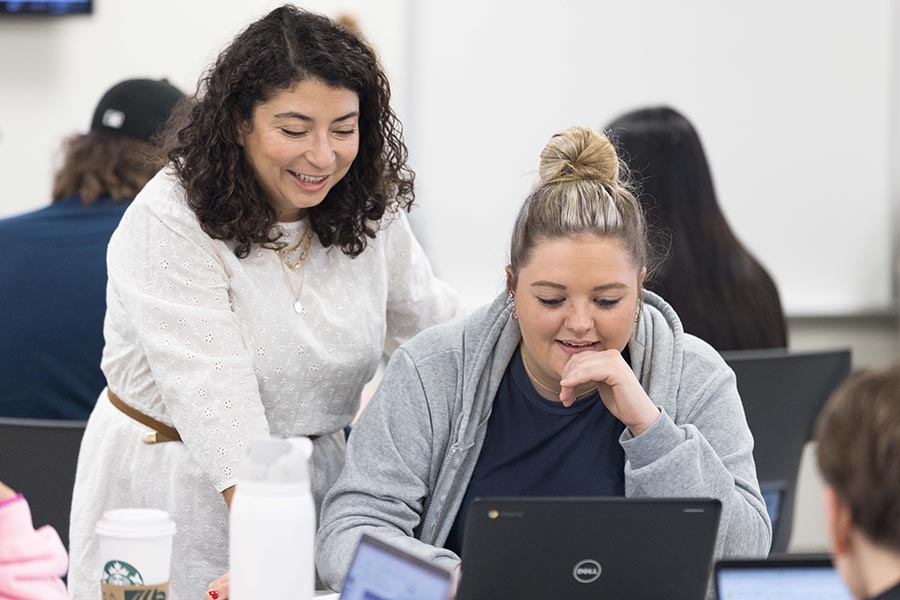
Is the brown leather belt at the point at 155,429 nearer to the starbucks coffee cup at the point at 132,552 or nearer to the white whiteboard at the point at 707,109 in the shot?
the starbucks coffee cup at the point at 132,552

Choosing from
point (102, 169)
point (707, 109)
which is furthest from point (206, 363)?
point (707, 109)

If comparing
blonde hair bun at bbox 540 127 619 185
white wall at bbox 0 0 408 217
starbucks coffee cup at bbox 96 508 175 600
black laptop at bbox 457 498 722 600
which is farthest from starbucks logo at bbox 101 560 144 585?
white wall at bbox 0 0 408 217

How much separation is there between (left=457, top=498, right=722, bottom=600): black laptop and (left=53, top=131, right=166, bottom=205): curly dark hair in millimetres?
1475

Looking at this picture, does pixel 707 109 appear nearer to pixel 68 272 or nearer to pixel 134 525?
pixel 68 272

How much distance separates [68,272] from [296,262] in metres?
0.75

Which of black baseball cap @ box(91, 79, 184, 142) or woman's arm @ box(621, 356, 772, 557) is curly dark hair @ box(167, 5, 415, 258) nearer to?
woman's arm @ box(621, 356, 772, 557)

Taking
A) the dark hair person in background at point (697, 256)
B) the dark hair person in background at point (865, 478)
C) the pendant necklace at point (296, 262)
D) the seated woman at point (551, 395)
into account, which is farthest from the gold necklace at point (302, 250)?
the dark hair person in background at point (865, 478)

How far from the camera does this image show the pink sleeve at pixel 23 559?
133 centimetres

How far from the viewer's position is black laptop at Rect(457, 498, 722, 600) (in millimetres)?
1305

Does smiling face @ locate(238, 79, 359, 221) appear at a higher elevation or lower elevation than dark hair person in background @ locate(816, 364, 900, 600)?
higher

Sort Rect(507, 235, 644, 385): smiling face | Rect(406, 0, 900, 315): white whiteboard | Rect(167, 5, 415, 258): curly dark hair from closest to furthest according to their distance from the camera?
Rect(507, 235, 644, 385): smiling face
Rect(167, 5, 415, 258): curly dark hair
Rect(406, 0, 900, 315): white whiteboard

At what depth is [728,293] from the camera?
8.52 ft

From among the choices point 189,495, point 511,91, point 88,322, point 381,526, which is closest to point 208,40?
point 511,91

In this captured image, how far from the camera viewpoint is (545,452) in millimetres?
1771
